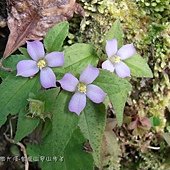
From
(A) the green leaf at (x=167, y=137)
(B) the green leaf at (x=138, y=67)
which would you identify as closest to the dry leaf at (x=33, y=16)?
(B) the green leaf at (x=138, y=67)

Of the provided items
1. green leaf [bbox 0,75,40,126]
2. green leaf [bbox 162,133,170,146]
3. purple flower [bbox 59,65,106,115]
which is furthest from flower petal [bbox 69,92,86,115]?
green leaf [bbox 162,133,170,146]

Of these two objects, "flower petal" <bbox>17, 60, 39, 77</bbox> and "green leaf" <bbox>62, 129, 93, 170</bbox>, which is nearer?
"flower petal" <bbox>17, 60, 39, 77</bbox>

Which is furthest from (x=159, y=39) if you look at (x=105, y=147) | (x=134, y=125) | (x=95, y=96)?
(x=95, y=96)

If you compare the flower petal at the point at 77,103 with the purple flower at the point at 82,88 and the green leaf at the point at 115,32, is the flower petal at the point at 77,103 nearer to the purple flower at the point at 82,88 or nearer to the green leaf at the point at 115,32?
the purple flower at the point at 82,88

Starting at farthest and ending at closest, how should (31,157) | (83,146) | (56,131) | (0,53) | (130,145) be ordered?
(130,145)
(0,53)
(31,157)
(83,146)
(56,131)

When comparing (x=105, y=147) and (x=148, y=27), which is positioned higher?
(x=148, y=27)

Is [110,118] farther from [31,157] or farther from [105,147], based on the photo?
[31,157]

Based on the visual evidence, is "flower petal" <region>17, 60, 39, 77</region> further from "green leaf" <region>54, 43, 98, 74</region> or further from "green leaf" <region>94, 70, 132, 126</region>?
"green leaf" <region>94, 70, 132, 126</region>
